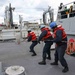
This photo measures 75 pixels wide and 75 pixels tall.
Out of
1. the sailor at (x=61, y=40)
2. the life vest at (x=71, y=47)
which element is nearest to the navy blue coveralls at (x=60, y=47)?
the sailor at (x=61, y=40)

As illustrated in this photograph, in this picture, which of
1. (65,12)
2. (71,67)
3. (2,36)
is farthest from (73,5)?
(2,36)

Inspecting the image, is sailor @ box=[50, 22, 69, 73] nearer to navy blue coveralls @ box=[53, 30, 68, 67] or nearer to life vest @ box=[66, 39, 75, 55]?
navy blue coveralls @ box=[53, 30, 68, 67]

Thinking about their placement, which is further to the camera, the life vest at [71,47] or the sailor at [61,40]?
the life vest at [71,47]

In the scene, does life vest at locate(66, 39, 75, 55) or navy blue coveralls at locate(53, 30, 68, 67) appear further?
life vest at locate(66, 39, 75, 55)

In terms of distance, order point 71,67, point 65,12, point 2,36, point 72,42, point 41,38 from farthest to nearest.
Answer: point 2,36 → point 65,12 → point 72,42 → point 41,38 → point 71,67

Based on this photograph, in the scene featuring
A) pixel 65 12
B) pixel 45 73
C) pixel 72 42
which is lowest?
pixel 45 73

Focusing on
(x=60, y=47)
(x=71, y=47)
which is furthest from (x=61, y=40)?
(x=71, y=47)

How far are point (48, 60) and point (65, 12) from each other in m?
3.93

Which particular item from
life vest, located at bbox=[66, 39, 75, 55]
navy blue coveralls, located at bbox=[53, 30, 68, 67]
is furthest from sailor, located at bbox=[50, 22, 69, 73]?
life vest, located at bbox=[66, 39, 75, 55]

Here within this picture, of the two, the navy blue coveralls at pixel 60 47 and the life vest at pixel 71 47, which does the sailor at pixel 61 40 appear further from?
the life vest at pixel 71 47

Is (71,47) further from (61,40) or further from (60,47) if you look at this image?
(61,40)

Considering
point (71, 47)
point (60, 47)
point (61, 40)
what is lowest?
point (71, 47)

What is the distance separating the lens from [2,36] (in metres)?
18.4

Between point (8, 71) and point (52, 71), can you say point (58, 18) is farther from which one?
point (8, 71)
